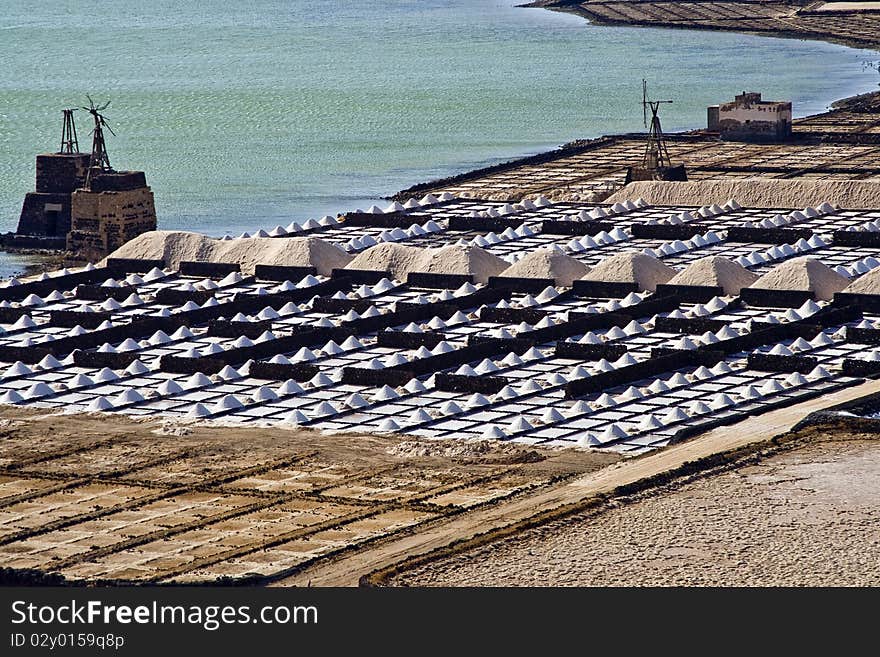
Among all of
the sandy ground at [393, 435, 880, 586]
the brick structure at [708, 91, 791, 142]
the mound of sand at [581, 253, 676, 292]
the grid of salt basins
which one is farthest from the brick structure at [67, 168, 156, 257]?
the brick structure at [708, 91, 791, 142]

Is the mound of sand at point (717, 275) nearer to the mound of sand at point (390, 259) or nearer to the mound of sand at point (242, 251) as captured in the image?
the mound of sand at point (390, 259)

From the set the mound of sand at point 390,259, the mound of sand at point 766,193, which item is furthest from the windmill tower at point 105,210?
the mound of sand at point 766,193

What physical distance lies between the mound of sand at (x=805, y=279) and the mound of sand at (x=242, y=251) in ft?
53.5

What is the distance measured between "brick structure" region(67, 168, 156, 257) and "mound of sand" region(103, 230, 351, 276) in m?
11.8

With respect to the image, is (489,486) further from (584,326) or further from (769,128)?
(769,128)

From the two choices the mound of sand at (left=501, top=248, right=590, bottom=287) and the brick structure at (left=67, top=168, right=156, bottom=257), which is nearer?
the mound of sand at (left=501, top=248, right=590, bottom=287)

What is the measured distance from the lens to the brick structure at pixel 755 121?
447 ft

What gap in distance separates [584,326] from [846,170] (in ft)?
180

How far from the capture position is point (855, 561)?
41.9m

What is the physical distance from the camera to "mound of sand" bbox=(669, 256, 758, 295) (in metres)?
71.2

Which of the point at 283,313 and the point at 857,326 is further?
the point at 283,313

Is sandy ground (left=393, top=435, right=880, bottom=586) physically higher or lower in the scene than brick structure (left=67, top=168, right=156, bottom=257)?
lower

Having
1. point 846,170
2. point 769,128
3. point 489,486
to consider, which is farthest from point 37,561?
point 769,128

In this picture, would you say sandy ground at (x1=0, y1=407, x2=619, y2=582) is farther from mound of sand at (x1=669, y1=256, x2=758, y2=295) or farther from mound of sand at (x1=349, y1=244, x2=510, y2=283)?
mound of sand at (x1=349, y1=244, x2=510, y2=283)
